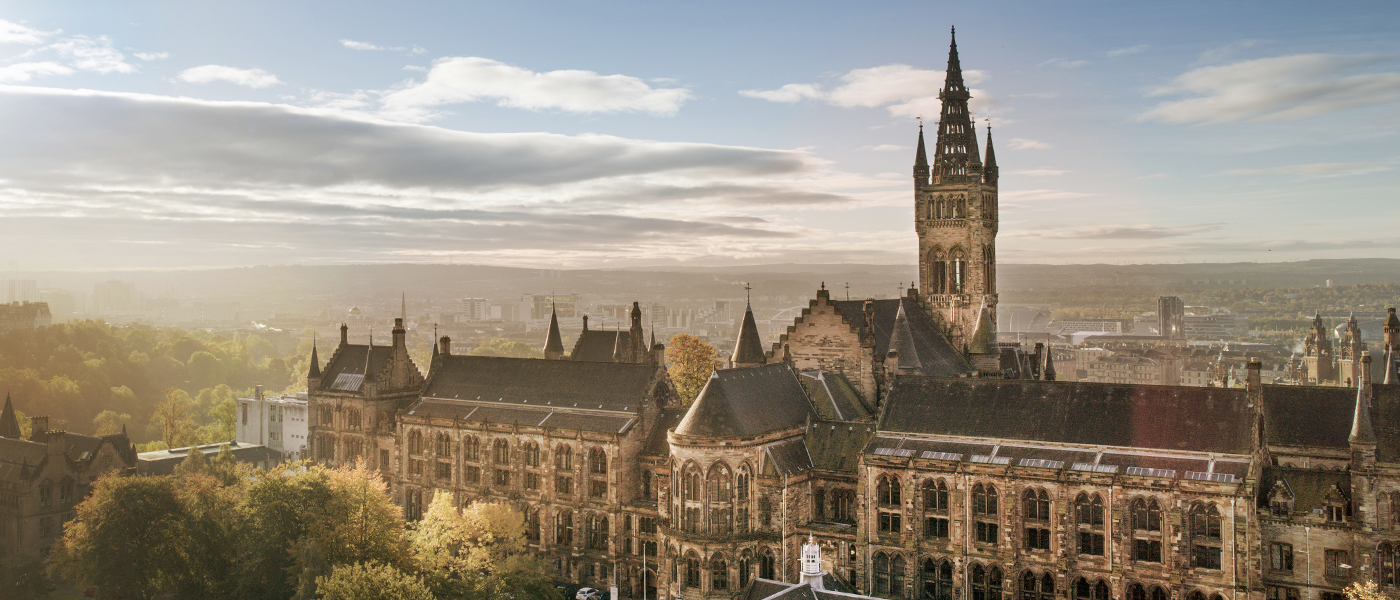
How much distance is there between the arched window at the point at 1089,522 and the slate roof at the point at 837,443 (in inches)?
493

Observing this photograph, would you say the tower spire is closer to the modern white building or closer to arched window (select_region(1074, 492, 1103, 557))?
arched window (select_region(1074, 492, 1103, 557))

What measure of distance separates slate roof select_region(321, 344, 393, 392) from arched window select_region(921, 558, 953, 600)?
46888 mm

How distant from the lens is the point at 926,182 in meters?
83.6

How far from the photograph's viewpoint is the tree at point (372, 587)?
4388 cm

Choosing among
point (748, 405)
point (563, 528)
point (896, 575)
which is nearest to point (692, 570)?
point (748, 405)

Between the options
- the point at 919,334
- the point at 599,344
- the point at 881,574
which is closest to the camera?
the point at 881,574

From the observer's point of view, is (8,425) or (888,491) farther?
(8,425)

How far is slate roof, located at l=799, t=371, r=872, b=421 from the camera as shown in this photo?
209 ft

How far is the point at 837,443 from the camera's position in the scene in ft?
198

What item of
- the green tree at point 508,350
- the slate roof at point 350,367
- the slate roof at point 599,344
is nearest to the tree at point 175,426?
the slate roof at point 350,367

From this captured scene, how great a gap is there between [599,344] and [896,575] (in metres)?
41.1

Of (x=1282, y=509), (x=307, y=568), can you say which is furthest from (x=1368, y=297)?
(x=307, y=568)

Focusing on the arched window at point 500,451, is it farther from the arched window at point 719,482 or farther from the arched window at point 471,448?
the arched window at point 719,482

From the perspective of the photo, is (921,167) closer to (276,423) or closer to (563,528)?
(563,528)
